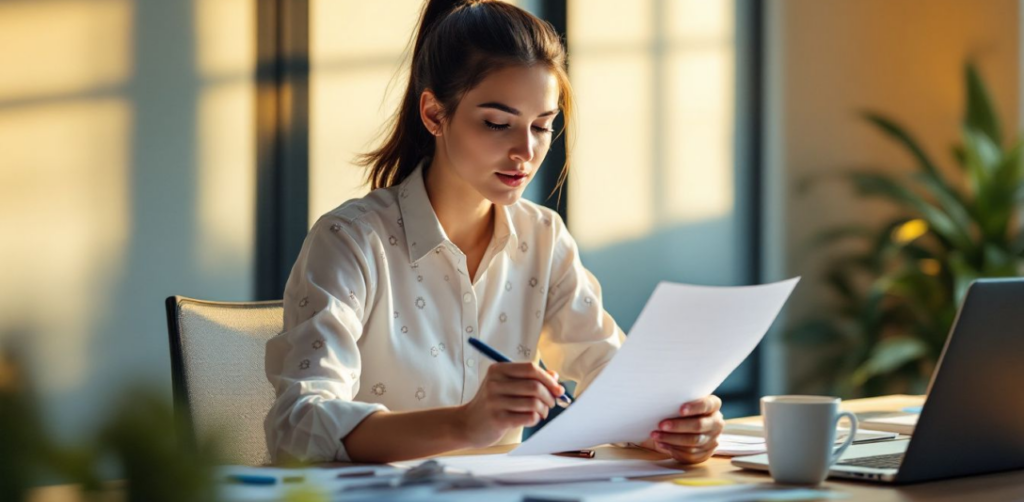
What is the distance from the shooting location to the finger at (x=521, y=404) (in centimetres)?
112

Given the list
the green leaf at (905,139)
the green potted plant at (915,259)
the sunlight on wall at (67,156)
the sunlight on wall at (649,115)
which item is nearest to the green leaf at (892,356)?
the green potted plant at (915,259)

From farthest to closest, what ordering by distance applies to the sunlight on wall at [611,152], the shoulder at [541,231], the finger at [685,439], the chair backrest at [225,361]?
the sunlight on wall at [611,152]
the shoulder at [541,231]
the chair backrest at [225,361]
the finger at [685,439]

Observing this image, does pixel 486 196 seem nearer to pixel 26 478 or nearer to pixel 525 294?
pixel 525 294

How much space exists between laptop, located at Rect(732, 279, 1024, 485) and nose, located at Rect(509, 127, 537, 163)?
572 millimetres

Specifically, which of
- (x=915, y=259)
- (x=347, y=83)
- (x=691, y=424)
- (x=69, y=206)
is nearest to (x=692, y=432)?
(x=691, y=424)

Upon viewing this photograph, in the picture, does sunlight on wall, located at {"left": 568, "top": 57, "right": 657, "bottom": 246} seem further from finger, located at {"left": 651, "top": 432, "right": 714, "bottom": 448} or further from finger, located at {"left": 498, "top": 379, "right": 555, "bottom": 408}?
finger, located at {"left": 498, "top": 379, "right": 555, "bottom": 408}

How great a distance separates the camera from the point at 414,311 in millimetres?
1608

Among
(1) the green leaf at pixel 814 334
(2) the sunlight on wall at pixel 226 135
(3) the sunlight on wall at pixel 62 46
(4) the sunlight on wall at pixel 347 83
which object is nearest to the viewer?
(3) the sunlight on wall at pixel 62 46

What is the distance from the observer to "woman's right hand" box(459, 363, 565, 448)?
112 cm

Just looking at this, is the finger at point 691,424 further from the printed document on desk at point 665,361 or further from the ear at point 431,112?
the ear at point 431,112

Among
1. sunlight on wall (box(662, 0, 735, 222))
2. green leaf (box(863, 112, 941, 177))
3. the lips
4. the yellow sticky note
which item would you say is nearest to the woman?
the lips

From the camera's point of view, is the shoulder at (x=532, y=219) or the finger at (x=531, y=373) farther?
the shoulder at (x=532, y=219)

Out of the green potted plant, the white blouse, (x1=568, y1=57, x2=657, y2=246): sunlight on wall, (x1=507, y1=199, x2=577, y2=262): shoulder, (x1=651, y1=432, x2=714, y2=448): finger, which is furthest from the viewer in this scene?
the green potted plant

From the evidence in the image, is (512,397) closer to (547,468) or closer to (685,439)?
(547,468)
